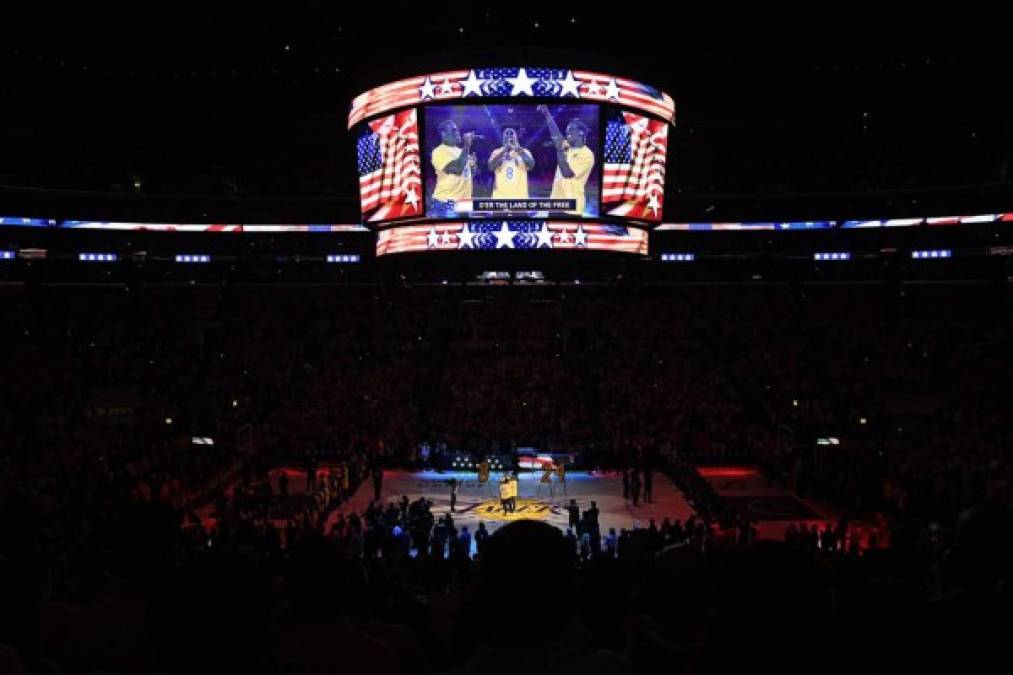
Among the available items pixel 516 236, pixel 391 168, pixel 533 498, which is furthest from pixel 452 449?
pixel 391 168

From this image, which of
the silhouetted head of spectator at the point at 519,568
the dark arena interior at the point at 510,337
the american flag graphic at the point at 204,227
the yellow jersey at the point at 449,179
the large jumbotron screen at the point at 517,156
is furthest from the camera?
the american flag graphic at the point at 204,227

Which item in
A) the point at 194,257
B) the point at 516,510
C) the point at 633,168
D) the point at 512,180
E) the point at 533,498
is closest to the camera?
the point at 512,180

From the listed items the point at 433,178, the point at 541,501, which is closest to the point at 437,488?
the point at 541,501

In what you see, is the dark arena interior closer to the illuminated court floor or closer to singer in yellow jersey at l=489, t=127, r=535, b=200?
singer in yellow jersey at l=489, t=127, r=535, b=200

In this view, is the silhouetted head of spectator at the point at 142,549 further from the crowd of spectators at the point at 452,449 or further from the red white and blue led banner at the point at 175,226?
the red white and blue led banner at the point at 175,226

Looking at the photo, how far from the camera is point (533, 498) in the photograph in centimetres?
2850

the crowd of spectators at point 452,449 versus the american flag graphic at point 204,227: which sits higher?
the american flag graphic at point 204,227

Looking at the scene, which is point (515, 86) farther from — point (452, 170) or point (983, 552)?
point (983, 552)

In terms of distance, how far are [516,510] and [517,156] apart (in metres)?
10.5

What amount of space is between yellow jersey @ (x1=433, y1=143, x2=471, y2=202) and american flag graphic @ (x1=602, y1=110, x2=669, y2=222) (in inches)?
154

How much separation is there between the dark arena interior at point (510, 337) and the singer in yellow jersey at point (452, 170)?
0.09 m

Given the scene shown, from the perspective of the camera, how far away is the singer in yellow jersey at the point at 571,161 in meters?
24.5

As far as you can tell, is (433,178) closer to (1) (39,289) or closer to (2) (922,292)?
(1) (39,289)

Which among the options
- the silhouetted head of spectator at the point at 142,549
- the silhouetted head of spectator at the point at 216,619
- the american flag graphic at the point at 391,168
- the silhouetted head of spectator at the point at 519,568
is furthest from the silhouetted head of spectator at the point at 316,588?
the american flag graphic at the point at 391,168
